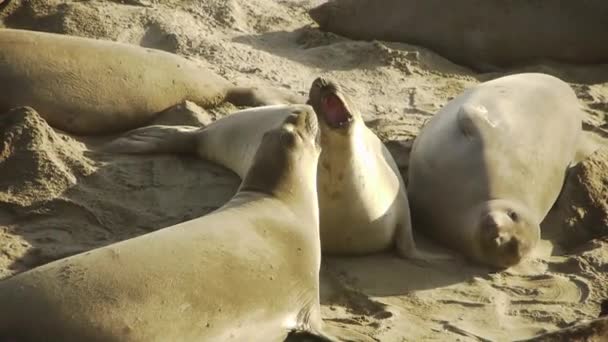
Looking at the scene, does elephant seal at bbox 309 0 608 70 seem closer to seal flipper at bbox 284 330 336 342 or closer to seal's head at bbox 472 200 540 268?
A: seal's head at bbox 472 200 540 268

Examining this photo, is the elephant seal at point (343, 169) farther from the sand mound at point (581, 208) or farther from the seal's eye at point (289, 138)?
the sand mound at point (581, 208)

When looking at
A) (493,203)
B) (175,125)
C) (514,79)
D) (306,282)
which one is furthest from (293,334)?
(514,79)

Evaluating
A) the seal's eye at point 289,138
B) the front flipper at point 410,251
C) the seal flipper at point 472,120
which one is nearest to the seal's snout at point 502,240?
the front flipper at point 410,251

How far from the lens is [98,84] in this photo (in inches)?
242

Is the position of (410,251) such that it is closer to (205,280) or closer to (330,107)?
(330,107)

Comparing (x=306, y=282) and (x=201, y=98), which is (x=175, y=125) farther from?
(x=306, y=282)

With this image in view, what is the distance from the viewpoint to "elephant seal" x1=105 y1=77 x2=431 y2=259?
529 cm

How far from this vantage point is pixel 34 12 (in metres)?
7.07

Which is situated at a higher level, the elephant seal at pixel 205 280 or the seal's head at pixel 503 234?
the elephant seal at pixel 205 280

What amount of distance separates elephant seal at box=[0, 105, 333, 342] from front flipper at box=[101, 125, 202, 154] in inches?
39.5

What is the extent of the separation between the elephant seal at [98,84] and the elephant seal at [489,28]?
1.90 metres

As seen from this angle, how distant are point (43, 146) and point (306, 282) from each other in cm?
152

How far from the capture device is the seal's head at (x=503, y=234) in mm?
5449

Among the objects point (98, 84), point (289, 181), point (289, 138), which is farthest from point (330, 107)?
point (98, 84)
